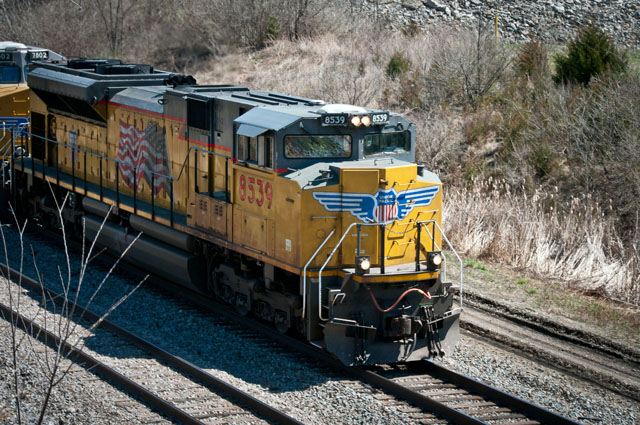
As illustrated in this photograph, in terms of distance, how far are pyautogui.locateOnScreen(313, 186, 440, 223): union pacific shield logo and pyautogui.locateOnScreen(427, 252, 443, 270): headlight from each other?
0.59 m

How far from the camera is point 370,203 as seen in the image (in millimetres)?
9398

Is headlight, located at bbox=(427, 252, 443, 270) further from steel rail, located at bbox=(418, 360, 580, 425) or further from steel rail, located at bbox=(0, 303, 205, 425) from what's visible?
steel rail, located at bbox=(0, 303, 205, 425)

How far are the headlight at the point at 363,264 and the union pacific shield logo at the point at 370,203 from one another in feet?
1.79

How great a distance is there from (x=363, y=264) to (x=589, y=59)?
1381 cm

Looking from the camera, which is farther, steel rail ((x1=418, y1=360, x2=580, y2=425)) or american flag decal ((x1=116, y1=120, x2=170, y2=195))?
american flag decal ((x1=116, y1=120, x2=170, y2=195))

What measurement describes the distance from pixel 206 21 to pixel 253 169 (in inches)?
984

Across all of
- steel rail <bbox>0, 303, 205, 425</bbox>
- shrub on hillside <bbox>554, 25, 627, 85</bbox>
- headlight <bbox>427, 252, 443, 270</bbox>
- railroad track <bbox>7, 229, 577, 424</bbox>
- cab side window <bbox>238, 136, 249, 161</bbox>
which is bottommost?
railroad track <bbox>7, 229, 577, 424</bbox>

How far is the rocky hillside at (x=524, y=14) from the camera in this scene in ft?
105

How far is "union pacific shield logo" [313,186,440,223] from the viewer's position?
9.38 metres

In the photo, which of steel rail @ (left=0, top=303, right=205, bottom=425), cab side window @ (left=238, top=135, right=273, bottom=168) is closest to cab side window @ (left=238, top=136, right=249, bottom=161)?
cab side window @ (left=238, top=135, right=273, bottom=168)

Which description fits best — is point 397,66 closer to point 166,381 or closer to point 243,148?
point 243,148

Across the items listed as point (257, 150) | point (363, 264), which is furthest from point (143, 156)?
point (363, 264)

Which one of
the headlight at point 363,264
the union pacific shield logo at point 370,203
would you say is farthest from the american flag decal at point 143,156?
the headlight at point 363,264

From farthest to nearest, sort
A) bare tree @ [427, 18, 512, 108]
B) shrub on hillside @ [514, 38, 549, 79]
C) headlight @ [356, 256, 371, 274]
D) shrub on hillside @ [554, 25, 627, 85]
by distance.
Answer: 1. bare tree @ [427, 18, 512, 108]
2. shrub on hillside @ [514, 38, 549, 79]
3. shrub on hillside @ [554, 25, 627, 85]
4. headlight @ [356, 256, 371, 274]
